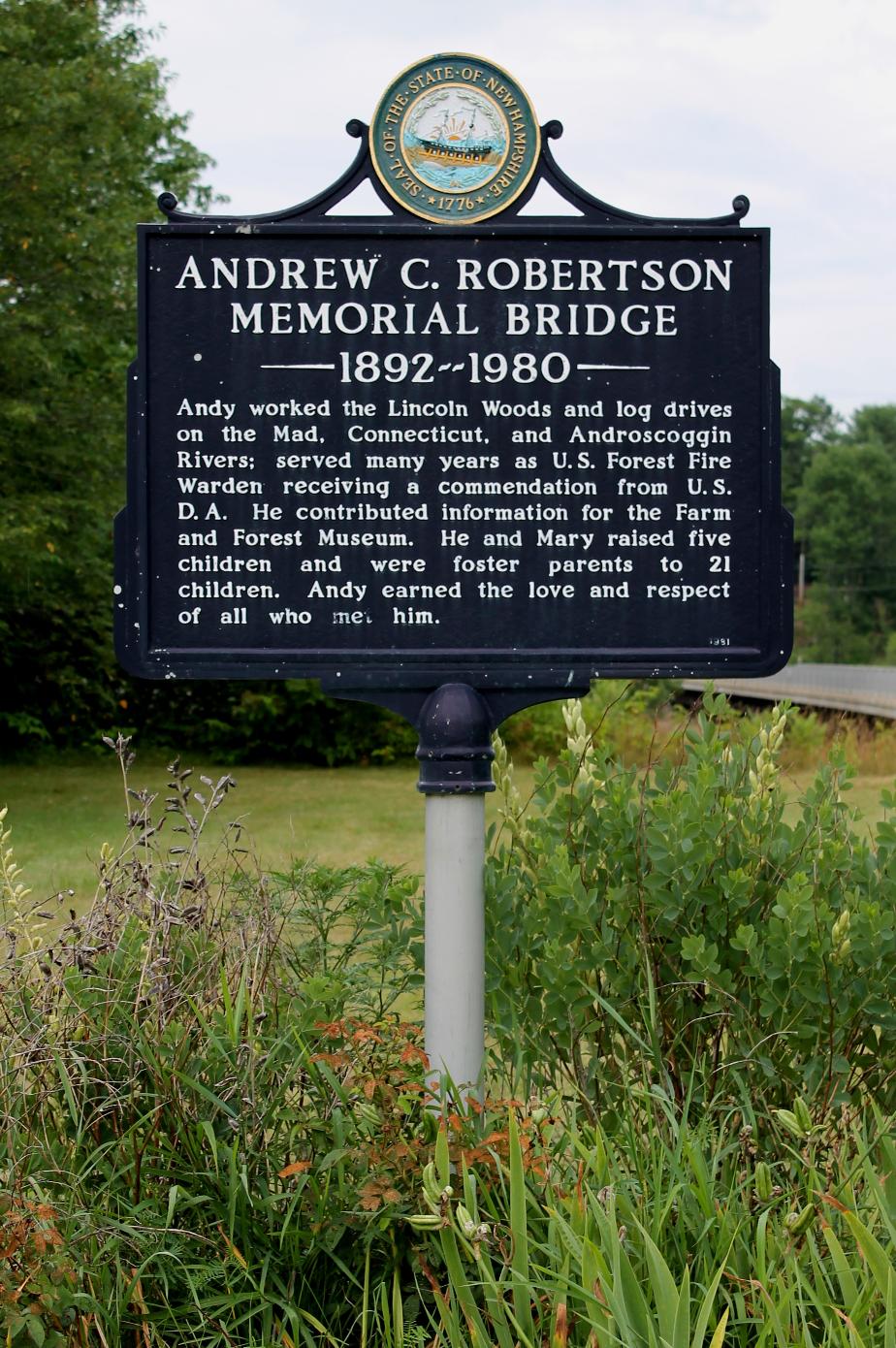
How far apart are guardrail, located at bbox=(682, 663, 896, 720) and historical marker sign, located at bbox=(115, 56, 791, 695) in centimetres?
1531

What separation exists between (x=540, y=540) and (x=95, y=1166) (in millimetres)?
1765

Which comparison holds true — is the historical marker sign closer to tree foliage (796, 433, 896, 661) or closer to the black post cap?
the black post cap

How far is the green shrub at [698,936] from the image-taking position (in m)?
3.36

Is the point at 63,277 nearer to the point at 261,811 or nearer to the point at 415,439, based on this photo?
the point at 261,811

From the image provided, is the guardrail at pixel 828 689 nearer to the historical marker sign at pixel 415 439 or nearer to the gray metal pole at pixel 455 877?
the historical marker sign at pixel 415 439

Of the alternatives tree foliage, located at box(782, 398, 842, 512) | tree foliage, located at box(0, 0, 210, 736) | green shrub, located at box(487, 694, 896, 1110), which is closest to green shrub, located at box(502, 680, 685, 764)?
tree foliage, located at box(0, 0, 210, 736)

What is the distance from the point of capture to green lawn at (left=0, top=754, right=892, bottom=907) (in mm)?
10156

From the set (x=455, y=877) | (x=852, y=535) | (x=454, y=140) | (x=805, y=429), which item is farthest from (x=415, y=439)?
(x=805, y=429)

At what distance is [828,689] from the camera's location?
33750 mm

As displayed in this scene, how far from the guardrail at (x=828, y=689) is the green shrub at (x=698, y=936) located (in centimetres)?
1496

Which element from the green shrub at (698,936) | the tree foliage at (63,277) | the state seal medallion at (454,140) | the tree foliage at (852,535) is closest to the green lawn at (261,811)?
the tree foliage at (63,277)

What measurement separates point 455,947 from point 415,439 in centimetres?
124

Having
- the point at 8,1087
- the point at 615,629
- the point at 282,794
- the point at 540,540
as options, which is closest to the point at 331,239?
the point at 540,540

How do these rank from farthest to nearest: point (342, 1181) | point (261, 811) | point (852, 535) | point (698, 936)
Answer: point (852, 535), point (261, 811), point (698, 936), point (342, 1181)
